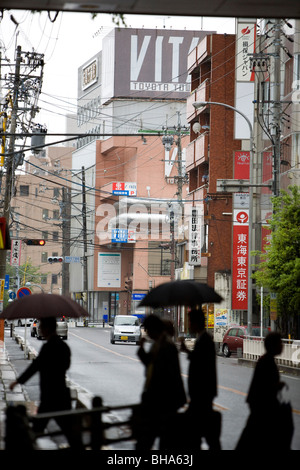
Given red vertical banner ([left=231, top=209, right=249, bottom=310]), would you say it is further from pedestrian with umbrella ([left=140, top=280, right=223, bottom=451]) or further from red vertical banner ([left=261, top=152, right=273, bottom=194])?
pedestrian with umbrella ([left=140, top=280, right=223, bottom=451])

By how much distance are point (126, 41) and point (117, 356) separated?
7187cm

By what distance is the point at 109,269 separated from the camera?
107250 millimetres

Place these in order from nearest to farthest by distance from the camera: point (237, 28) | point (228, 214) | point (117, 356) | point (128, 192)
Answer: point (117, 356), point (237, 28), point (228, 214), point (128, 192)

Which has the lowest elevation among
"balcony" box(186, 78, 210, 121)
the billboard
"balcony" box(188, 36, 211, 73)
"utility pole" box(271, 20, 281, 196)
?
"utility pole" box(271, 20, 281, 196)

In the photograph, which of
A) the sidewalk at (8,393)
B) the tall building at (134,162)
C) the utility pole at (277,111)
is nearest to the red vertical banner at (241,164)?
the utility pole at (277,111)

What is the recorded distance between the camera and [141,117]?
350 feet

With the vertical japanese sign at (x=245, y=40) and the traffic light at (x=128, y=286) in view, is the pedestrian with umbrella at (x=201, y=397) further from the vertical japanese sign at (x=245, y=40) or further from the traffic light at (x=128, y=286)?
the traffic light at (x=128, y=286)

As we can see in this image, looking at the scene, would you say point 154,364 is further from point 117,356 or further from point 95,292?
point 95,292

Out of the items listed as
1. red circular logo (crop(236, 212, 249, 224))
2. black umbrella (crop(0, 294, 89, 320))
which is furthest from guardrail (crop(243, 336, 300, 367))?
black umbrella (crop(0, 294, 89, 320))

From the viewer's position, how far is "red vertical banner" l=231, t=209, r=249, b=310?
161ft

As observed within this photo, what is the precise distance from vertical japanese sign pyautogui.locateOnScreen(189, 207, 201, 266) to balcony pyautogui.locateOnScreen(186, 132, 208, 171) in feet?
15.5

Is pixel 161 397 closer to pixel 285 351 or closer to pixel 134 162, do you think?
pixel 285 351

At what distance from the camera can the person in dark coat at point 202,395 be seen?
413 inches
